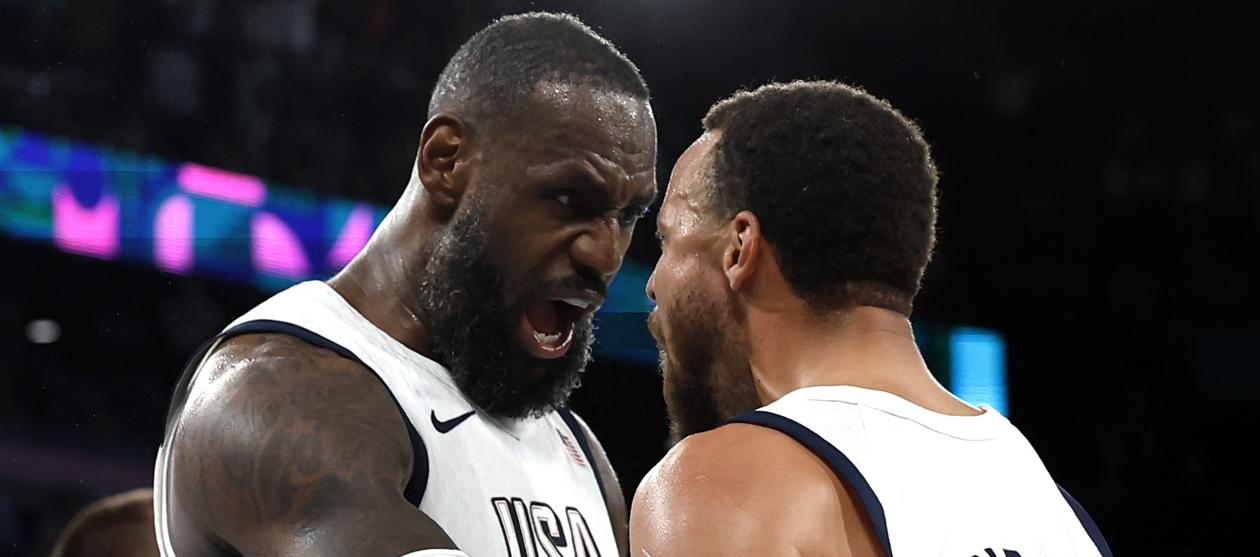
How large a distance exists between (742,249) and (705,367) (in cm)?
14

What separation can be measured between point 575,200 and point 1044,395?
2.42 m

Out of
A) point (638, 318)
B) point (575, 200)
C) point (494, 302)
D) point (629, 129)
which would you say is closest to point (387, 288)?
point (494, 302)

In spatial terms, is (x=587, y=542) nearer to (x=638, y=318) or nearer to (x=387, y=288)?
(x=387, y=288)

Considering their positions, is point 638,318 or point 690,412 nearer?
point 690,412

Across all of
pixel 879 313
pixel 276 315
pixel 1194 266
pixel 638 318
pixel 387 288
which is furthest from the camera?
pixel 1194 266

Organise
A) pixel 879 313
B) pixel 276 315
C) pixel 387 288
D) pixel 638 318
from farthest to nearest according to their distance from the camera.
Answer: pixel 638 318 → pixel 387 288 → pixel 276 315 → pixel 879 313

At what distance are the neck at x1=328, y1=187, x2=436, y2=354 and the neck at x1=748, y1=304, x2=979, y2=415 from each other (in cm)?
55

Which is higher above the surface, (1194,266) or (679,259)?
(679,259)

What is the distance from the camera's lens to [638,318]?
3543 mm

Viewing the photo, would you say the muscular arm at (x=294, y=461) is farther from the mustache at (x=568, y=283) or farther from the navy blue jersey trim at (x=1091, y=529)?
the navy blue jersey trim at (x=1091, y=529)

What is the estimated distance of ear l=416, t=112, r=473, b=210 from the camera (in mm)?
1615

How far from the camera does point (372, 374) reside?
1.41m

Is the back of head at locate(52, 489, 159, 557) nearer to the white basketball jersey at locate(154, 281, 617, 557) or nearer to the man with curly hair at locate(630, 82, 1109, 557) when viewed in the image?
the white basketball jersey at locate(154, 281, 617, 557)

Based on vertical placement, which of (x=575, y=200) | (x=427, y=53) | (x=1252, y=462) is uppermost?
(x=575, y=200)
